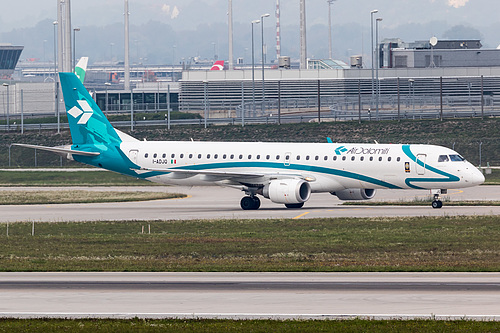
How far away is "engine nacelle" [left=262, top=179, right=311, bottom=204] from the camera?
47.0 meters

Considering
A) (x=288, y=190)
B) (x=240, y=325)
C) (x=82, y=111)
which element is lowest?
(x=240, y=325)

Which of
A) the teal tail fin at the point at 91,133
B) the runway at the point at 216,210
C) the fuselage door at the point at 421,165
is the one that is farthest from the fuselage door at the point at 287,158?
the teal tail fin at the point at 91,133

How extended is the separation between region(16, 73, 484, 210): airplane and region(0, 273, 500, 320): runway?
21.5 metres

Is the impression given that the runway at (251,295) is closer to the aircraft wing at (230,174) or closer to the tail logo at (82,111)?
the aircraft wing at (230,174)

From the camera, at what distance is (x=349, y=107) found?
131 meters

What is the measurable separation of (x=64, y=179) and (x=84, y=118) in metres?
24.0

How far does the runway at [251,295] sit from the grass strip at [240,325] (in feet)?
1.81

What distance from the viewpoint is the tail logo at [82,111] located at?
175 feet

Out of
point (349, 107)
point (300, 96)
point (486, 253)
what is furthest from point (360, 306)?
point (300, 96)

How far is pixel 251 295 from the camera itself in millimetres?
22453

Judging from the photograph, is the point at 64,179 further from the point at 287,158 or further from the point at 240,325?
the point at 240,325

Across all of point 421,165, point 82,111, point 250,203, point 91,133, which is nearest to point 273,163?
point 250,203

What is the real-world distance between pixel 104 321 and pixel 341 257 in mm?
12152

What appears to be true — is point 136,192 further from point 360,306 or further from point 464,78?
point 464,78
